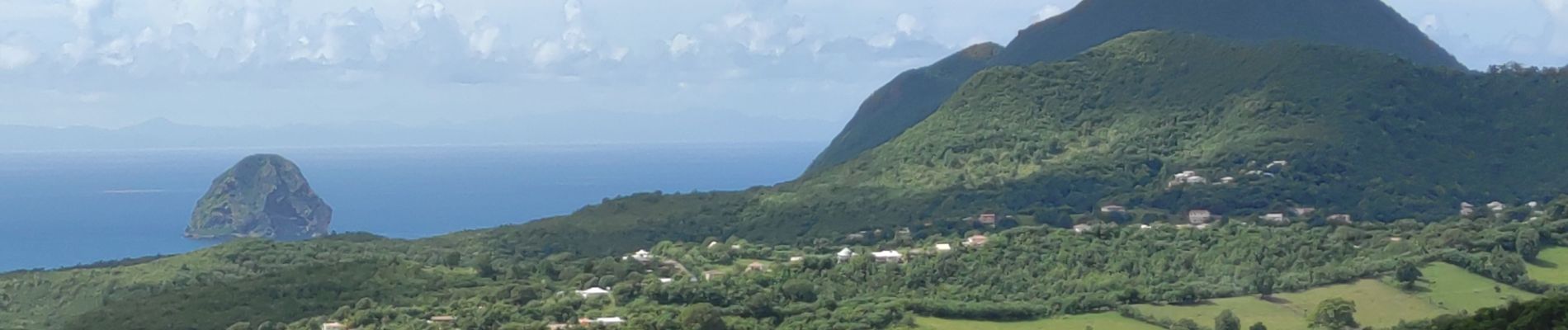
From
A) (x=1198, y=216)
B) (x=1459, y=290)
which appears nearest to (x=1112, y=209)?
(x=1198, y=216)

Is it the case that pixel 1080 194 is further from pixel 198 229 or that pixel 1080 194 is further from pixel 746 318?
pixel 198 229

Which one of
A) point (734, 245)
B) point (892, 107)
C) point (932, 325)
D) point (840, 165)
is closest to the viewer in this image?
point (932, 325)

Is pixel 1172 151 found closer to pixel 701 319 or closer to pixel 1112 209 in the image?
pixel 1112 209

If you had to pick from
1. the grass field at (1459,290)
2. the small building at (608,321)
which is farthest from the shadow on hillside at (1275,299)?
the small building at (608,321)

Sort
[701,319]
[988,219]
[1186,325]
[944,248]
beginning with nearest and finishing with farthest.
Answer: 1. [701,319]
2. [1186,325]
3. [944,248]
4. [988,219]

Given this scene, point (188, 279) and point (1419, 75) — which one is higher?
point (1419, 75)

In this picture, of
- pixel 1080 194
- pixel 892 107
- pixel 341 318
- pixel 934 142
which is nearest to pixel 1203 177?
pixel 1080 194
